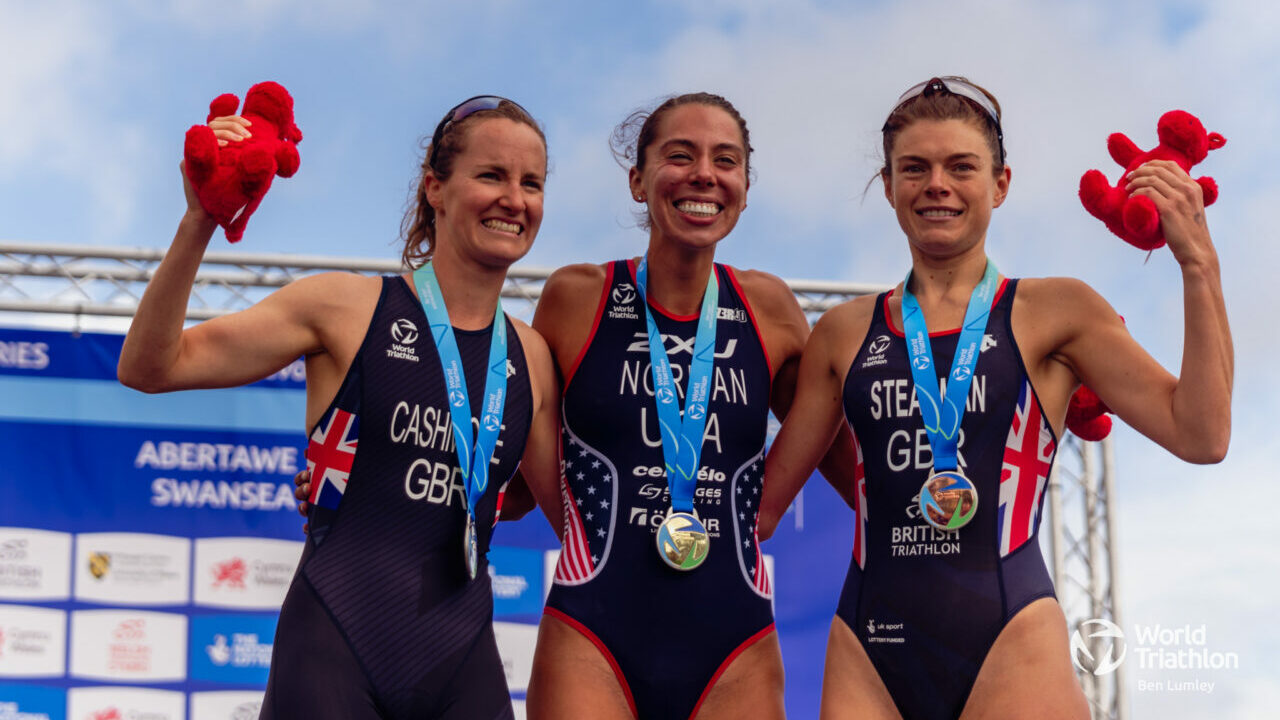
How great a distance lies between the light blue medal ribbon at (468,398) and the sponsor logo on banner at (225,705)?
433 cm

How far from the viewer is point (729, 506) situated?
10.7 feet

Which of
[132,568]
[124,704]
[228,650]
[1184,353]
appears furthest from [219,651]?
[1184,353]

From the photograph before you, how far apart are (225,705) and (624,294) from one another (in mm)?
4401

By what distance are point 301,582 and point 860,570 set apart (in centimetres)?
136

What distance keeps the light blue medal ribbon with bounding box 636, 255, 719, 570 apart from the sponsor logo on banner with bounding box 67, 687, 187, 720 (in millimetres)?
4547

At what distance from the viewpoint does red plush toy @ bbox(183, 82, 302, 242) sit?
246 centimetres

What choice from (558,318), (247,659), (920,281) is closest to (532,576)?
(247,659)

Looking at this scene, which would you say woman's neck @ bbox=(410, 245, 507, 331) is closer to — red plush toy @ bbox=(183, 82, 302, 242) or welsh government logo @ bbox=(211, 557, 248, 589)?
red plush toy @ bbox=(183, 82, 302, 242)

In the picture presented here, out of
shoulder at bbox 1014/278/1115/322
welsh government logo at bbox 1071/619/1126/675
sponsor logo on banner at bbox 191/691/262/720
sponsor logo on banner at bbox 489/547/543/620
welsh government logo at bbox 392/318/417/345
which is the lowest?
sponsor logo on banner at bbox 191/691/262/720

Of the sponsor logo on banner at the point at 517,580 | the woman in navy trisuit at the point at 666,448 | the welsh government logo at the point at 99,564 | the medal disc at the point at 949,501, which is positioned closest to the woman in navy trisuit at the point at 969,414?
the medal disc at the point at 949,501

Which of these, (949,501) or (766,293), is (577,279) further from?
(949,501)

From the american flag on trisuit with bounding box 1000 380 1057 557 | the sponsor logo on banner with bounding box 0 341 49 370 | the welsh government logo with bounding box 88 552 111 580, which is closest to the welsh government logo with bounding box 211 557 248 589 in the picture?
the welsh government logo with bounding box 88 552 111 580

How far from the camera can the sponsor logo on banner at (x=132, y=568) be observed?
21.7 ft

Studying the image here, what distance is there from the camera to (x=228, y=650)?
6.67 metres
